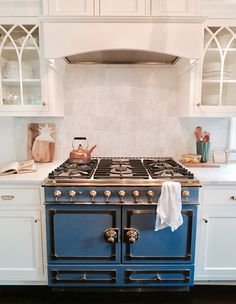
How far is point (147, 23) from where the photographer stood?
1.62m

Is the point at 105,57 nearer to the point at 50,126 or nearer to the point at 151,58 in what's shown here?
the point at 151,58

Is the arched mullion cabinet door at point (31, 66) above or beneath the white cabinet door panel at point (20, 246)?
above

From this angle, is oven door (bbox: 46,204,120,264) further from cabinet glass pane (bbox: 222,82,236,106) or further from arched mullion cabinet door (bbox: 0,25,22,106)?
cabinet glass pane (bbox: 222,82,236,106)

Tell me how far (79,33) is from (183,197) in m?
1.36

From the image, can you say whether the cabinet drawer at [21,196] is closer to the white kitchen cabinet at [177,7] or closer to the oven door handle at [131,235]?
the oven door handle at [131,235]

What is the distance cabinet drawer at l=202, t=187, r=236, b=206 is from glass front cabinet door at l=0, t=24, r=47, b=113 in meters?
1.44

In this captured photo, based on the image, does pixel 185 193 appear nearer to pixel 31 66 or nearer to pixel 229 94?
pixel 229 94

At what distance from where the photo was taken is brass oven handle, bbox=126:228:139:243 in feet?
5.20

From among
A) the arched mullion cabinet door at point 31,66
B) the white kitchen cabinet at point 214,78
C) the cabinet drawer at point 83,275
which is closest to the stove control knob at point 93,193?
the cabinet drawer at point 83,275

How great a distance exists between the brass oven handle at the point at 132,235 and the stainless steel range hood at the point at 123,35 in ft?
4.22

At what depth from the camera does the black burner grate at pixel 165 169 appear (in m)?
1.67

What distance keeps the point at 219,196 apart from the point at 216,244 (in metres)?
0.37

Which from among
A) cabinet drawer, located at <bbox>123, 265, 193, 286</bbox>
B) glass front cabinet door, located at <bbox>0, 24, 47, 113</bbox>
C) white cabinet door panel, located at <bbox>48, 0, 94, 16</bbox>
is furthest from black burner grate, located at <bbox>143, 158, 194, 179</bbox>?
white cabinet door panel, located at <bbox>48, 0, 94, 16</bbox>

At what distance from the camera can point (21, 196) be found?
1.67 meters
